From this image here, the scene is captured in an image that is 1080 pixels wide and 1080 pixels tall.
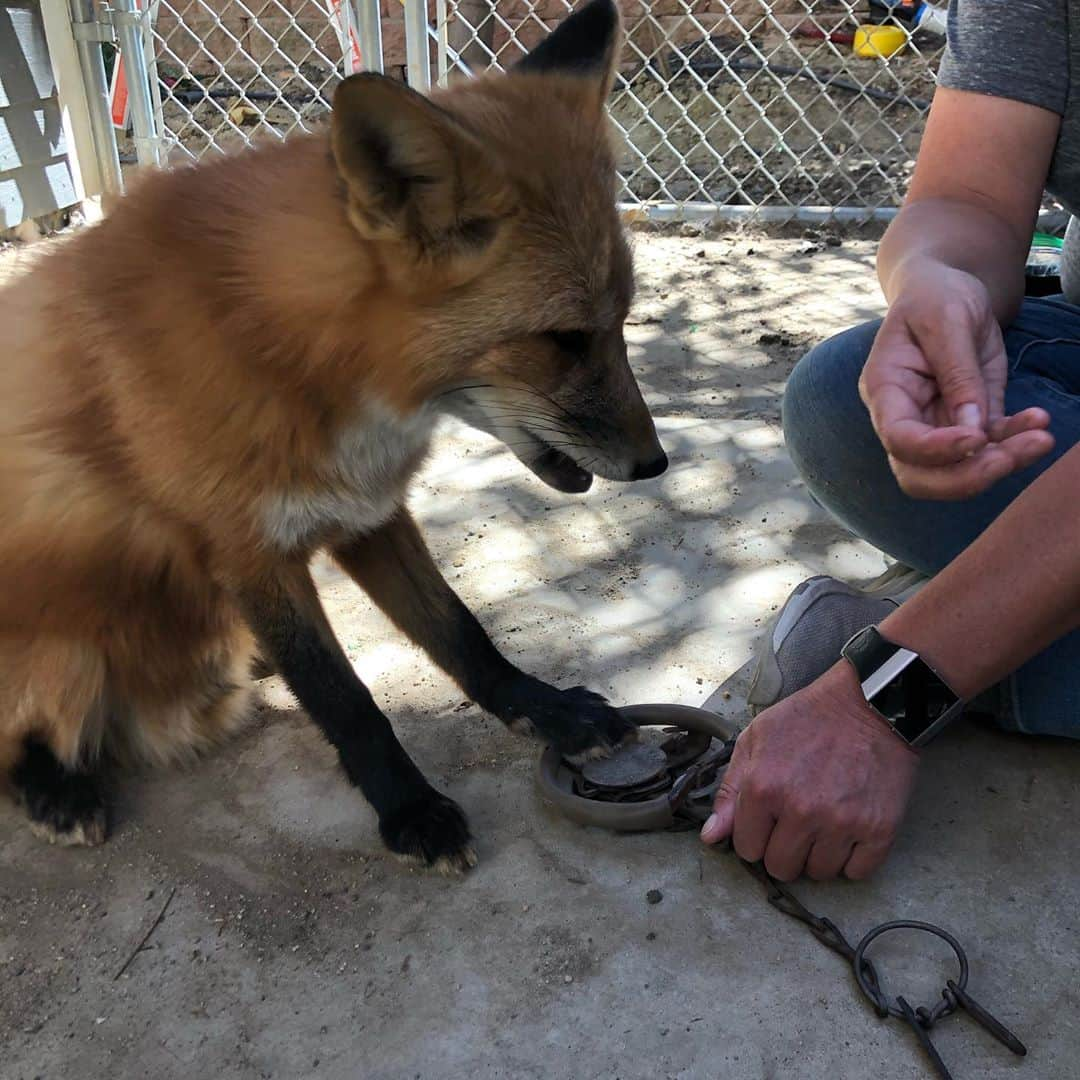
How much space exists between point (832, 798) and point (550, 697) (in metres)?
0.55

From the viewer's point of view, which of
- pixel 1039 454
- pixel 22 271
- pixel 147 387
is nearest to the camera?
pixel 1039 454

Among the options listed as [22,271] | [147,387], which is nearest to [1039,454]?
[147,387]

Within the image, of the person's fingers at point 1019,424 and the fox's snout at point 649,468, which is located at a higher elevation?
the person's fingers at point 1019,424

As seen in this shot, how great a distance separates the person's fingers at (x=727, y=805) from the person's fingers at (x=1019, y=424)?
55 centimetres

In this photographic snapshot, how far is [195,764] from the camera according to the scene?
73.9 inches

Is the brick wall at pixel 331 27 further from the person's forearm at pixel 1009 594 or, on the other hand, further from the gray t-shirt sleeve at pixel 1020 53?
the person's forearm at pixel 1009 594

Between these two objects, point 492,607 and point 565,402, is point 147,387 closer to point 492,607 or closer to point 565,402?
point 565,402

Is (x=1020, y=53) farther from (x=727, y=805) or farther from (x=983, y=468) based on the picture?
(x=727, y=805)

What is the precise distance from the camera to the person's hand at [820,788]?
4.73 feet

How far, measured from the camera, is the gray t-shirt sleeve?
67.2 inches

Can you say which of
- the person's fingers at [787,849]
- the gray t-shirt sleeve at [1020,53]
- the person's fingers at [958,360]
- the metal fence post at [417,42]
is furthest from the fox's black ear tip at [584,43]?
the metal fence post at [417,42]

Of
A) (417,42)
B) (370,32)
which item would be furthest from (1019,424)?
(417,42)

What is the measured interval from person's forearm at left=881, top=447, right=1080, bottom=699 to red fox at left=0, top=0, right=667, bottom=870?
1.69 ft

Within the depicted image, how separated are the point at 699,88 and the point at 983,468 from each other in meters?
6.14
